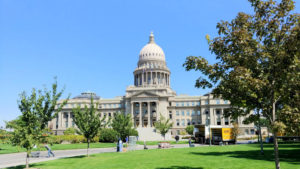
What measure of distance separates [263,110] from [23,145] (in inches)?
772

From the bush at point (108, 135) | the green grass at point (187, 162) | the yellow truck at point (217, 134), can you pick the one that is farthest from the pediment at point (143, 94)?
the green grass at point (187, 162)

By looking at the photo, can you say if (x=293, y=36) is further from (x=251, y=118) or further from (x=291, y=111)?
(x=251, y=118)

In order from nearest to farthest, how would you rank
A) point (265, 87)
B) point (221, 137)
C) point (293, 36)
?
point (293, 36) → point (265, 87) → point (221, 137)

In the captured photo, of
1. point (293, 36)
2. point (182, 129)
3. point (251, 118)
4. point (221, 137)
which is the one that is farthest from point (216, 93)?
point (182, 129)

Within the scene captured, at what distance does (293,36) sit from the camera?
37.8 ft

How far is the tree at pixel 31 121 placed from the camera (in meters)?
21.4

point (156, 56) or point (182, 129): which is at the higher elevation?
point (156, 56)

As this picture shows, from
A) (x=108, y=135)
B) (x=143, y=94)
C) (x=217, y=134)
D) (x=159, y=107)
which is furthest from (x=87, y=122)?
(x=159, y=107)

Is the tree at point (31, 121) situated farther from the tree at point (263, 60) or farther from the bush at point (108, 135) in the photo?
the bush at point (108, 135)

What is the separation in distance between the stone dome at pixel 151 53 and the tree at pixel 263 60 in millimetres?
119637

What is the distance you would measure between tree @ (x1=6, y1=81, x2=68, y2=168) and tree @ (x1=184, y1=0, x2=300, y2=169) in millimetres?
16871

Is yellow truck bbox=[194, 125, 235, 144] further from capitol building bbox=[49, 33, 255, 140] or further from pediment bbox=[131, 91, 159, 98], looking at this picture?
pediment bbox=[131, 91, 159, 98]

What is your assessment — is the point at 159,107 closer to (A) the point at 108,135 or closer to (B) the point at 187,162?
(A) the point at 108,135

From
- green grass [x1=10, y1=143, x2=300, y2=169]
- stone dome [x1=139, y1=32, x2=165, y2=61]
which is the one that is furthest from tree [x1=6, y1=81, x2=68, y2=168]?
stone dome [x1=139, y1=32, x2=165, y2=61]
